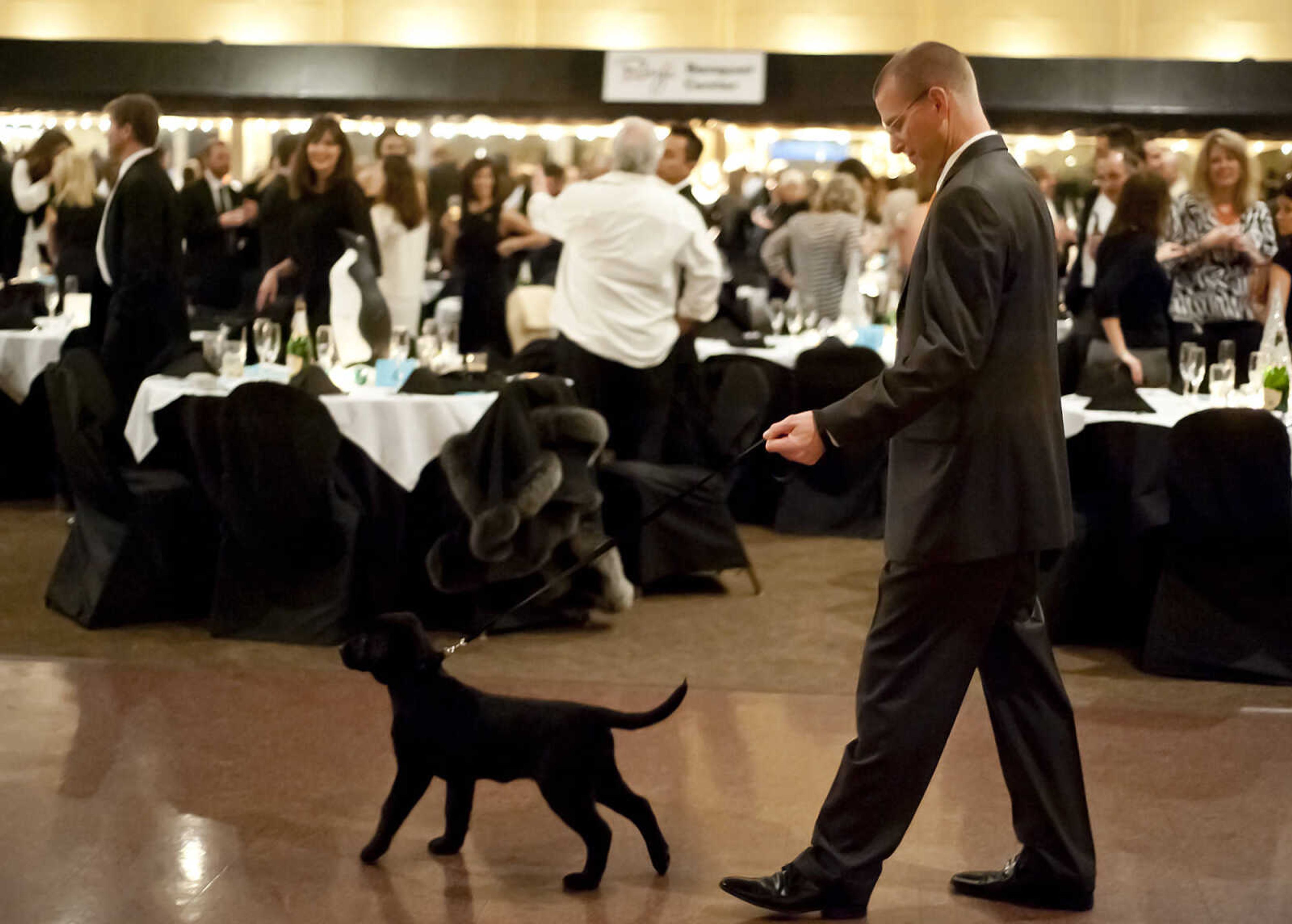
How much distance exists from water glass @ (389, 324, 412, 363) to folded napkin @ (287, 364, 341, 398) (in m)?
0.55

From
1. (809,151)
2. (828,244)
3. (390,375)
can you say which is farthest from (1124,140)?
(809,151)

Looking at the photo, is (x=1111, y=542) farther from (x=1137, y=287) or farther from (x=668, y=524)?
(x=668, y=524)

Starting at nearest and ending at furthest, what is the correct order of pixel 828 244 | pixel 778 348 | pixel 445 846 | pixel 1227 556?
pixel 445 846, pixel 1227 556, pixel 778 348, pixel 828 244

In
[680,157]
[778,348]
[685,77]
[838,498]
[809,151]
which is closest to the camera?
[680,157]

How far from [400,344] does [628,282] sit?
0.93 meters

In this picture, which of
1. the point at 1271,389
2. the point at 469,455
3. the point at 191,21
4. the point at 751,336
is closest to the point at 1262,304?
the point at 1271,389

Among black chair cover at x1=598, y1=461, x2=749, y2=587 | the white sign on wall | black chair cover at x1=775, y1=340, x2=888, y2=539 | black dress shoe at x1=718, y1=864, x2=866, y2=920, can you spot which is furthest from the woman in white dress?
the white sign on wall

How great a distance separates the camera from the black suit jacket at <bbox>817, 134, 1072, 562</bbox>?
2680mm

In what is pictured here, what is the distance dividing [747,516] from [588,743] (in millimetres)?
4583

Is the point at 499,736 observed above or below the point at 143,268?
below

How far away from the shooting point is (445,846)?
10.8 feet

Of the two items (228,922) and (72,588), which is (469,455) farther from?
(228,922)

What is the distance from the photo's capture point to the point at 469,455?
5.05 m

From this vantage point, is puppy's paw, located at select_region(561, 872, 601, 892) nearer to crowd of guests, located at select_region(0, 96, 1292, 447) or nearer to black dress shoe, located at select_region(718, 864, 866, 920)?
black dress shoe, located at select_region(718, 864, 866, 920)
